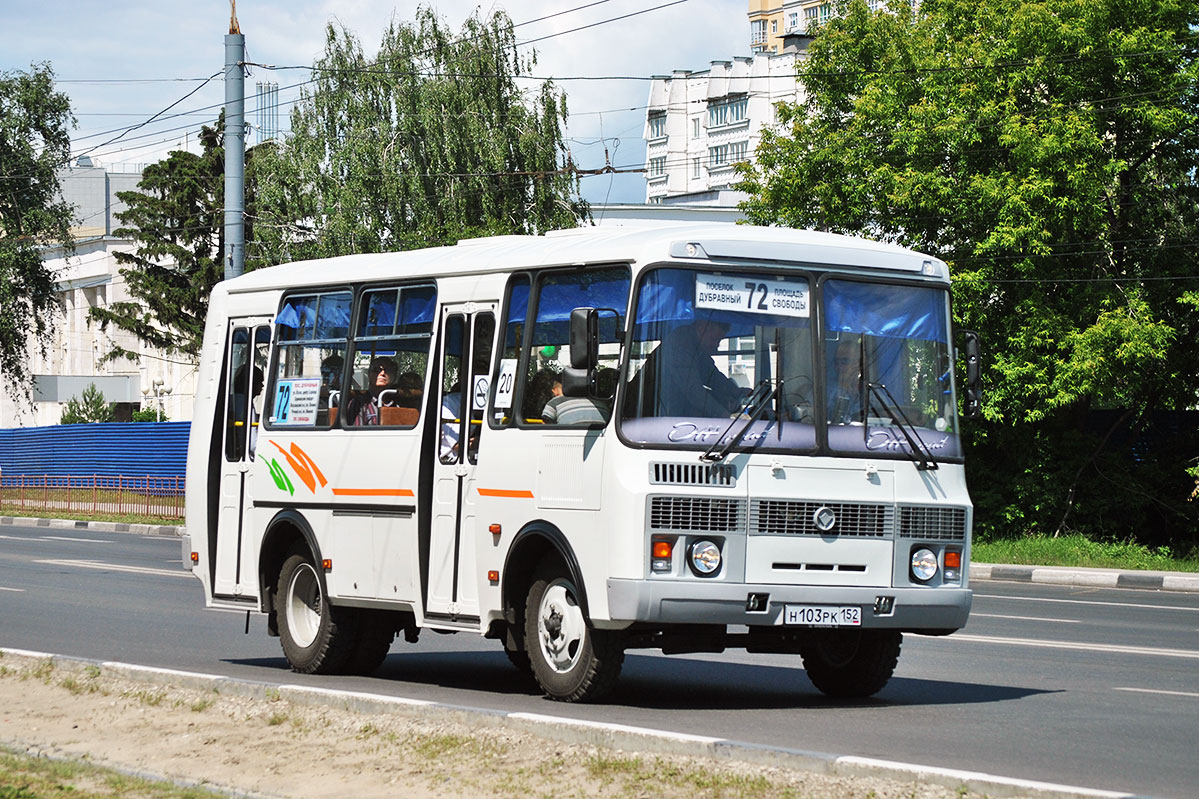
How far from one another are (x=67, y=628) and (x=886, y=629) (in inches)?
346

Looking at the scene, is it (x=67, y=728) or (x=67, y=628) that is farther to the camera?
(x=67, y=628)

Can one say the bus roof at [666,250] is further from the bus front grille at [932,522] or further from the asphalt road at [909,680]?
the asphalt road at [909,680]

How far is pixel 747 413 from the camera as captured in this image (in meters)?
10.4

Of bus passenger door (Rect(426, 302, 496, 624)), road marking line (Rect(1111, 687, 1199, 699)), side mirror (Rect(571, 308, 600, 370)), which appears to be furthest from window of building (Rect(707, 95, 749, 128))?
side mirror (Rect(571, 308, 600, 370))

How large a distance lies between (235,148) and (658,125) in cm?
11923

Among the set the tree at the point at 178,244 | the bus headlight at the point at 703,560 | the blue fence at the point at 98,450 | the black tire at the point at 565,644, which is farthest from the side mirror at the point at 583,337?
the tree at the point at 178,244

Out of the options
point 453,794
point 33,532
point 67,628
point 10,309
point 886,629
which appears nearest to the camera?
point 453,794

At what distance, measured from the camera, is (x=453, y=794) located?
24.7 feet

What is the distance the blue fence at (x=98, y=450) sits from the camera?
47781 millimetres

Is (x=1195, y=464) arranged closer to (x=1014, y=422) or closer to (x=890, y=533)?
(x=1014, y=422)

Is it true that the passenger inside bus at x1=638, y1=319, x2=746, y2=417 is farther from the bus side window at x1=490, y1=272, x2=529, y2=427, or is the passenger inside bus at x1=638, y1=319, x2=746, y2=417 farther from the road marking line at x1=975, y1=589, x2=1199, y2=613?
→ the road marking line at x1=975, y1=589, x2=1199, y2=613

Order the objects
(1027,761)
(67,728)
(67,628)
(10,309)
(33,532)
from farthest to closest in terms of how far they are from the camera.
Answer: (10,309) < (33,532) < (67,628) < (67,728) < (1027,761)

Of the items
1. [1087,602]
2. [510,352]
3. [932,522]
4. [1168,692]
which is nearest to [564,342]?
[510,352]

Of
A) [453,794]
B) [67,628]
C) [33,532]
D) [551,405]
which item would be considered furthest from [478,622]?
[33,532]
